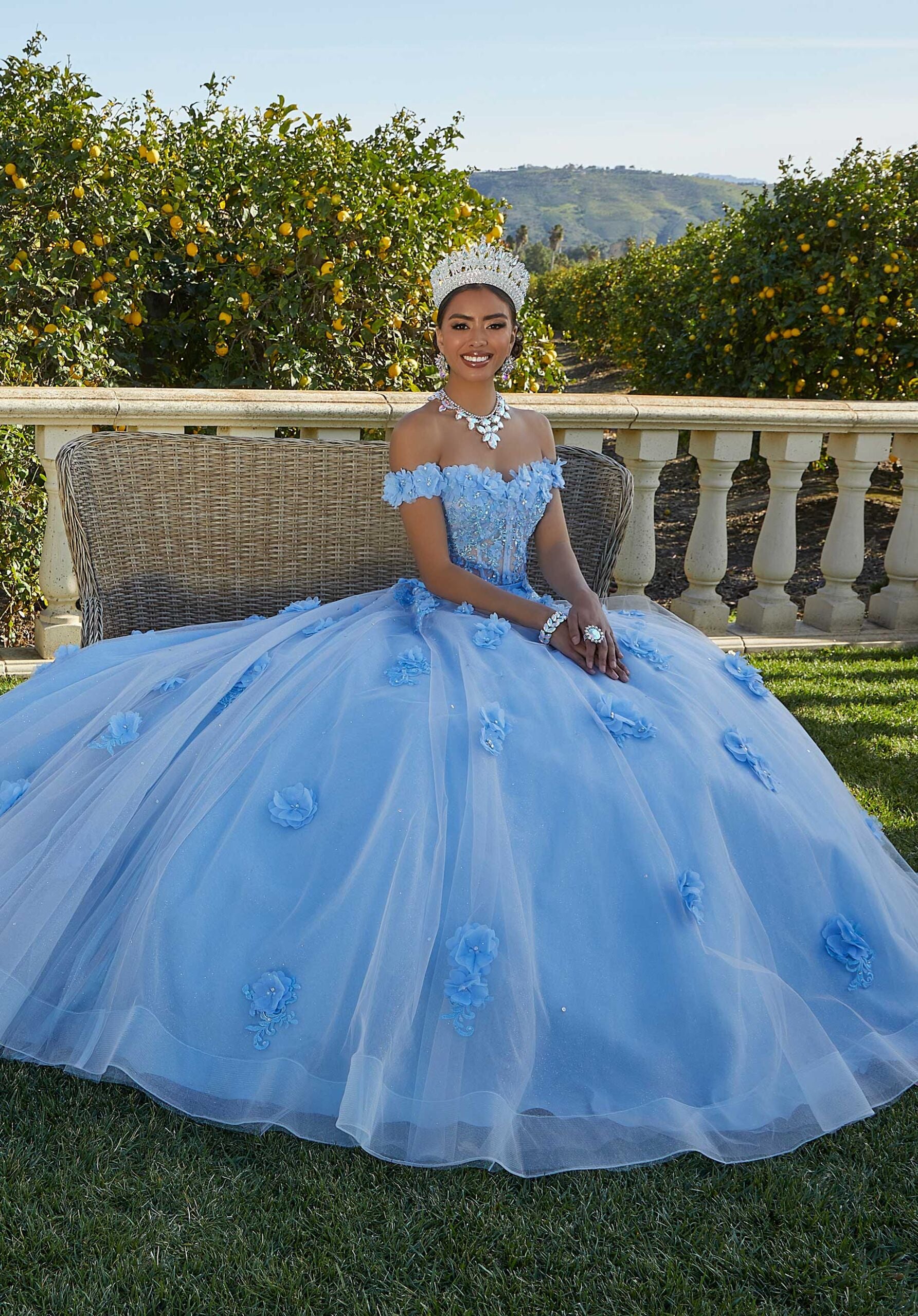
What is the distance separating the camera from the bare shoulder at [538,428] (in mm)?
3238

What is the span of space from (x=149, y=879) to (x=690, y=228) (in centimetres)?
1132

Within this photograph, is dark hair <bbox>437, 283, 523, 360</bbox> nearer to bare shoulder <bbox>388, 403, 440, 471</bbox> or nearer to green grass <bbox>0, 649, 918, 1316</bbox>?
bare shoulder <bbox>388, 403, 440, 471</bbox>

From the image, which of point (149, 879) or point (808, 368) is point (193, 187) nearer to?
point (149, 879)

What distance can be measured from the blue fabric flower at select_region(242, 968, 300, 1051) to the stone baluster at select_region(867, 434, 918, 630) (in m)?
3.92

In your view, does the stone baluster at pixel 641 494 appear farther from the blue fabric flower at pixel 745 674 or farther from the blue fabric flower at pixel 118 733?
the blue fabric flower at pixel 118 733

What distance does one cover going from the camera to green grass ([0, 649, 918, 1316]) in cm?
184

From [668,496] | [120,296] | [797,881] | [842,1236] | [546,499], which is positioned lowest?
[668,496]

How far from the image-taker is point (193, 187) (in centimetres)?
541

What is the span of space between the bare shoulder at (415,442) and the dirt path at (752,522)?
13.0 ft

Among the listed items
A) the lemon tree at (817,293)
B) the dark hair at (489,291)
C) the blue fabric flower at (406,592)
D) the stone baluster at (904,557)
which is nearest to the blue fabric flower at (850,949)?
the blue fabric flower at (406,592)

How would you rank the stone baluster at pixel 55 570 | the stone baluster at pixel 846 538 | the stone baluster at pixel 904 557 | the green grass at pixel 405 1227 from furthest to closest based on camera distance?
the stone baluster at pixel 904 557 → the stone baluster at pixel 846 538 → the stone baluster at pixel 55 570 → the green grass at pixel 405 1227

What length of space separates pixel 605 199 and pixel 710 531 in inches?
5073

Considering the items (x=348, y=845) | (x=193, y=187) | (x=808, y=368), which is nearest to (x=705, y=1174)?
(x=348, y=845)

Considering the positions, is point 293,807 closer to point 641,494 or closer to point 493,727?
point 493,727
